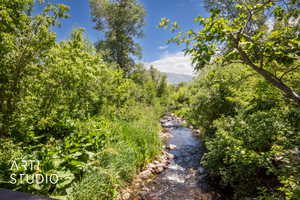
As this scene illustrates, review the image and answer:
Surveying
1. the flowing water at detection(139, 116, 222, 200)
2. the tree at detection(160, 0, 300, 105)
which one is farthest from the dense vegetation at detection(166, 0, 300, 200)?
the flowing water at detection(139, 116, 222, 200)

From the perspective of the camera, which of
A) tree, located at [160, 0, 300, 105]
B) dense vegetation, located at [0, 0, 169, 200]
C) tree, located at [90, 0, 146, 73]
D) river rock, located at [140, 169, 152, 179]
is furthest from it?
tree, located at [90, 0, 146, 73]

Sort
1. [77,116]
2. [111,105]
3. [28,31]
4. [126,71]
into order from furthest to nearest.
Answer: [126,71] → [111,105] → [77,116] → [28,31]

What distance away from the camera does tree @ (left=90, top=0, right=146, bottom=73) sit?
1544 centimetres

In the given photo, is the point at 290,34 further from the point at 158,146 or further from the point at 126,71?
the point at 126,71

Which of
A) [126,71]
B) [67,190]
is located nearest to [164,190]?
[67,190]

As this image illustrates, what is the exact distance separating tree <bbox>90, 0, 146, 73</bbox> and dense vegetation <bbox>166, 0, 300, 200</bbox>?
12730 millimetres

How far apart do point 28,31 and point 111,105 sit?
5104 mm

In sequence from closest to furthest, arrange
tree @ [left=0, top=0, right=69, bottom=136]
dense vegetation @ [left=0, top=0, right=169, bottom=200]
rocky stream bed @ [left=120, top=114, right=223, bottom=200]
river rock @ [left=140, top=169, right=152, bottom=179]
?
dense vegetation @ [left=0, top=0, right=169, bottom=200]
tree @ [left=0, top=0, right=69, bottom=136]
rocky stream bed @ [left=120, top=114, right=223, bottom=200]
river rock @ [left=140, top=169, right=152, bottom=179]

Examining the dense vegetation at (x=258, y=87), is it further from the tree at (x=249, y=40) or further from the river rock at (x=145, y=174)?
the river rock at (x=145, y=174)

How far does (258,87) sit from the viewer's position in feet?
8.50

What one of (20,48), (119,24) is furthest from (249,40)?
(119,24)

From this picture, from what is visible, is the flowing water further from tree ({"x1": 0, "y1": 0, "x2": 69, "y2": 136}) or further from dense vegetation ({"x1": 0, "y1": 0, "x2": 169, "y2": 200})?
tree ({"x1": 0, "y1": 0, "x2": 69, "y2": 136})

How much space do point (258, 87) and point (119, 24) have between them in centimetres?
1650

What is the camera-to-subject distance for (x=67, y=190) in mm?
2902
